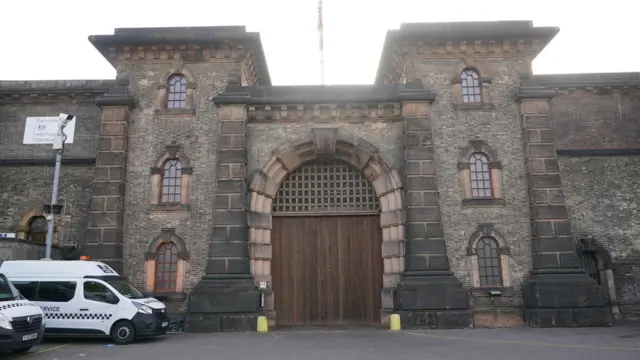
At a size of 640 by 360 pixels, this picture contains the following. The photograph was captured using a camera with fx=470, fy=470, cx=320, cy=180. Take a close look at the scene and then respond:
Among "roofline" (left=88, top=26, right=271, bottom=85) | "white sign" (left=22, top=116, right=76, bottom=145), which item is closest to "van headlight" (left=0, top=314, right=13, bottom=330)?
"roofline" (left=88, top=26, right=271, bottom=85)

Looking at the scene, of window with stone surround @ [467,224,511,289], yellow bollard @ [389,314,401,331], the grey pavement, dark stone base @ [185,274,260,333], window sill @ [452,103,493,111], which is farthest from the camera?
window sill @ [452,103,493,111]

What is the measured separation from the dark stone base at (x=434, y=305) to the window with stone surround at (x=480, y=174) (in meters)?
3.13

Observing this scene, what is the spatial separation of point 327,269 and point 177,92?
28.3ft

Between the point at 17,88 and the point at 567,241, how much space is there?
22.1 meters

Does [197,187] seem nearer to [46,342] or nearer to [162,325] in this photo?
[162,325]

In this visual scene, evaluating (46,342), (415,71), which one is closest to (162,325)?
(46,342)

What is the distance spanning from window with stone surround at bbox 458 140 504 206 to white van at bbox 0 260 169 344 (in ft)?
35.5

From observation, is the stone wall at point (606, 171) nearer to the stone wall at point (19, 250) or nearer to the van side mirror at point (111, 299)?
the van side mirror at point (111, 299)

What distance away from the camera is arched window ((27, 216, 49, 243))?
18578 millimetres

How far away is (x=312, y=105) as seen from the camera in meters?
17.0

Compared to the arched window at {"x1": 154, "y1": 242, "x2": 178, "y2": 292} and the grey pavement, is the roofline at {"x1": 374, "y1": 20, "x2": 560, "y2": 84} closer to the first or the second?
the grey pavement

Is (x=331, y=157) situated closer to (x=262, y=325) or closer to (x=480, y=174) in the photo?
(x=480, y=174)

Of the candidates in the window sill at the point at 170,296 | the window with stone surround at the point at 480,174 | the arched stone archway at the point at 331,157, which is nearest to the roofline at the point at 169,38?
the arched stone archway at the point at 331,157

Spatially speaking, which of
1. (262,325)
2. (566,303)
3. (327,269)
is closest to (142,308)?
(262,325)
